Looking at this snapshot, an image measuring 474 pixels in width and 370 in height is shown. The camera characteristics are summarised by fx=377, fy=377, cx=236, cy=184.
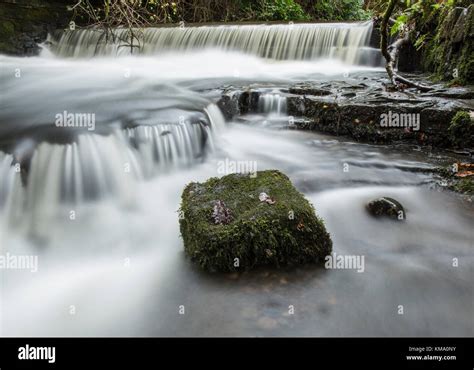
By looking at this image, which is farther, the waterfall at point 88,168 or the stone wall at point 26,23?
the stone wall at point 26,23

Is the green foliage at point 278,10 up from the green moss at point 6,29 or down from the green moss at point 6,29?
up

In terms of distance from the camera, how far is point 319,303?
2.64 m

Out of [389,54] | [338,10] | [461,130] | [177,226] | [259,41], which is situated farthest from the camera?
[338,10]

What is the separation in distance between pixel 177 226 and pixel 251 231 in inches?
48.4

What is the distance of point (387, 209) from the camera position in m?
3.78

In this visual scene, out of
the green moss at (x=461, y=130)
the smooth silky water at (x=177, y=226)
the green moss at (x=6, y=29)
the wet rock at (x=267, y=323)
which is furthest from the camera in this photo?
the green moss at (x=6, y=29)

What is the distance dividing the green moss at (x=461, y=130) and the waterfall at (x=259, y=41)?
4.89 meters

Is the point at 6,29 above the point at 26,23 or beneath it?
beneath

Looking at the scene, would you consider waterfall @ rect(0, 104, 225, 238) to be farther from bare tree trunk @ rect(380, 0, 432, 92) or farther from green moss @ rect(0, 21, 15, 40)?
green moss @ rect(0, 21, 15, 40)

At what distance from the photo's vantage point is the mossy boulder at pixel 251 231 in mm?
2887

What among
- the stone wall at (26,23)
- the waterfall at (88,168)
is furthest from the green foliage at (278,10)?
the waterfall at (88,168)

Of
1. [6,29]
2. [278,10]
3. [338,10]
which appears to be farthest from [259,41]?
[338,10]

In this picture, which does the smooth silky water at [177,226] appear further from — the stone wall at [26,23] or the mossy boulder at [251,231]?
the stone wall at [26,23]

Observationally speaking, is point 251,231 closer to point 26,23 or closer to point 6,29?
point 6,29
